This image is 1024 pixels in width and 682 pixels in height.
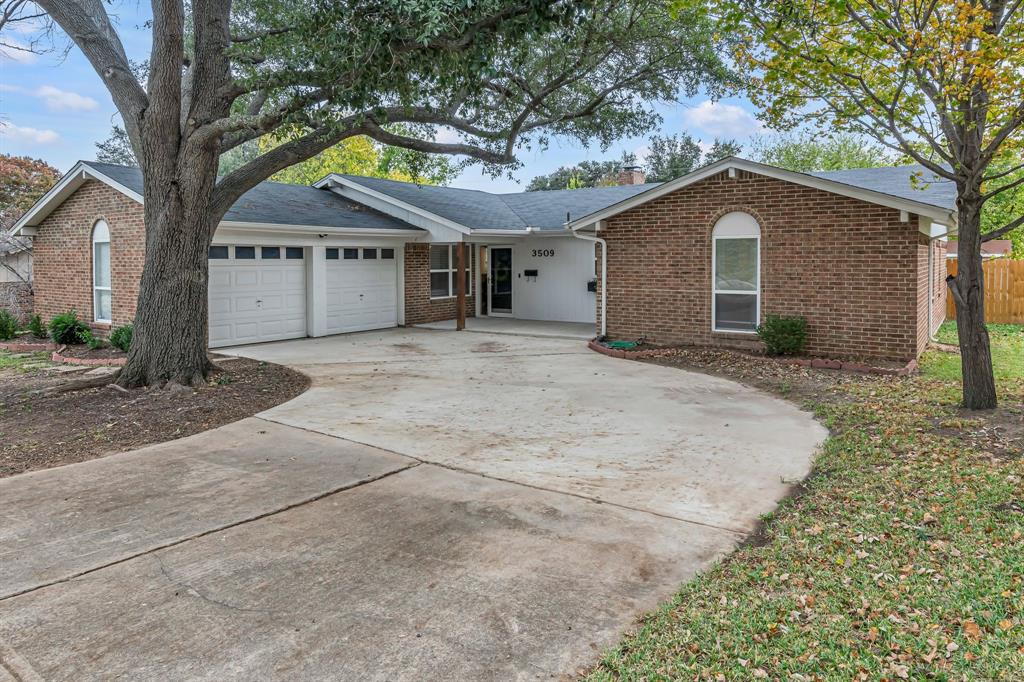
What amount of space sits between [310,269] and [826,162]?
30732mm

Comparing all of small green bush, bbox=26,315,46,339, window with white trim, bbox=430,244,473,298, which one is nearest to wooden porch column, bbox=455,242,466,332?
window with white trim, bbox=430,244,473,298

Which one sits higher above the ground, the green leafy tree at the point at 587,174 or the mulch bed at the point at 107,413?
the green leafy tree at the point at 587,174

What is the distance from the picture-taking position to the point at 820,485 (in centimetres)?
578

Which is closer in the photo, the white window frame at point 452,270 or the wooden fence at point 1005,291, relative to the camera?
the wooden fence at point 1005,291

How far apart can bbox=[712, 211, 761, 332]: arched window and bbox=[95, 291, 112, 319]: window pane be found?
1293 centimetres

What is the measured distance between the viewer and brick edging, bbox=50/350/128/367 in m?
12.2

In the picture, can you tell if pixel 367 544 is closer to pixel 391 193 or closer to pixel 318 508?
pixel 318 508

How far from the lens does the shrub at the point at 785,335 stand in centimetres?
1220

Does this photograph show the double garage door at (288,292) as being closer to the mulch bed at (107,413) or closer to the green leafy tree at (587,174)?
the mulch bed at (107,413)

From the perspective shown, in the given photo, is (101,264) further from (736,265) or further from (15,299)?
(736,265)

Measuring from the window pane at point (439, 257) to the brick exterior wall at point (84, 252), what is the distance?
25.5ft

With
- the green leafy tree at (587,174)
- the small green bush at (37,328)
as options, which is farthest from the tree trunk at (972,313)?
the green leafy tree at (587,174)

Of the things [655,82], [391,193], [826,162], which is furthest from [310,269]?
[826,162]

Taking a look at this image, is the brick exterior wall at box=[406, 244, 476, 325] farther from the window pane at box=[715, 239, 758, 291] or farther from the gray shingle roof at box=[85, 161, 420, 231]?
the window pane at box=[715, 239, 758, 291]
